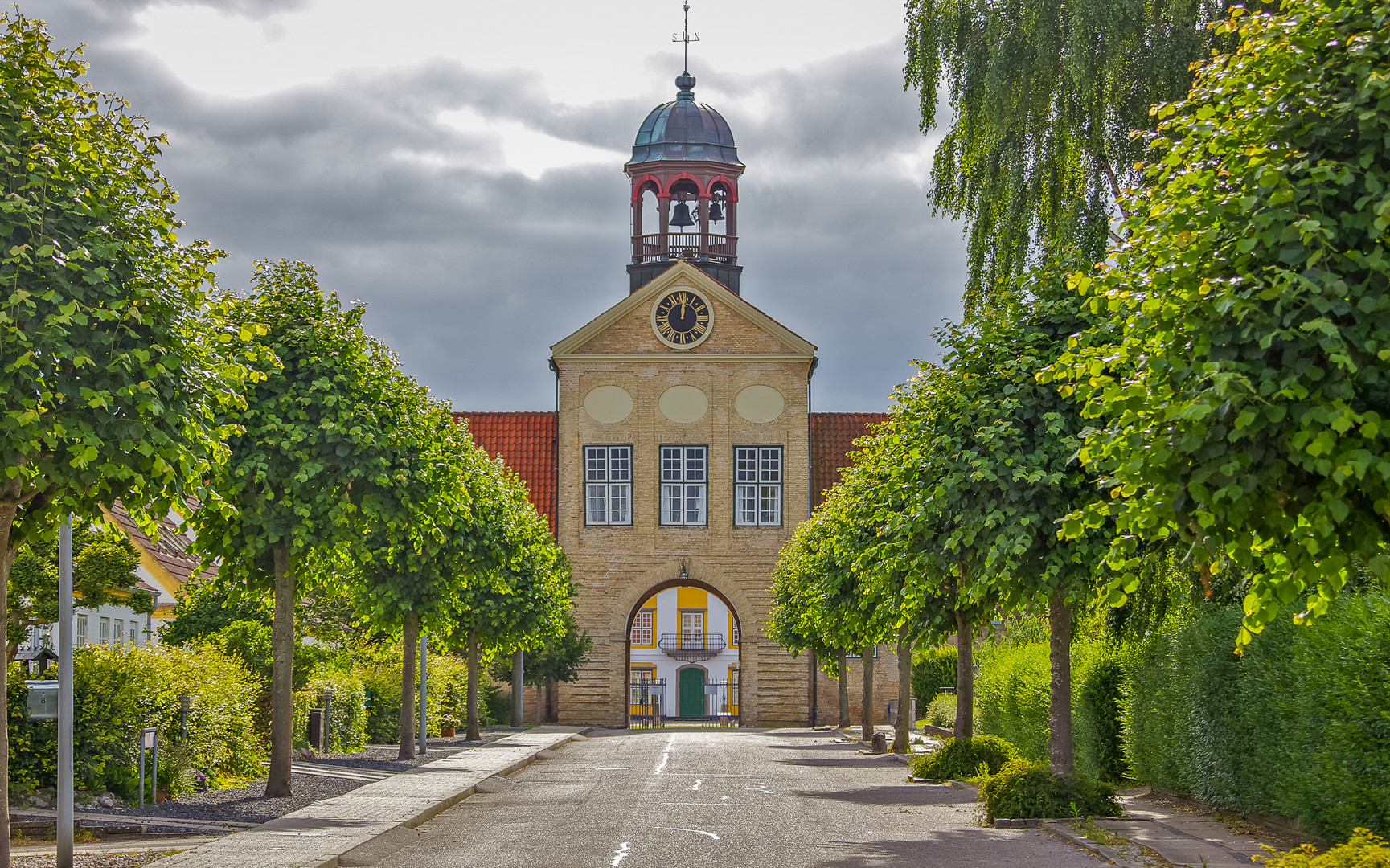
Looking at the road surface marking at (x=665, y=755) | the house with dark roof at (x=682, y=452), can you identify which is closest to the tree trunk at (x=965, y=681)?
the road surface marking at (x=665, y=755)

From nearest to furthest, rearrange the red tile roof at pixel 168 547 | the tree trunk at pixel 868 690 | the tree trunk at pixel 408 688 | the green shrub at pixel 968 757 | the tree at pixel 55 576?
the tree at pixel 55 576 < the green shrub at pixel 968 757 < the tree trunk at pixel 408 688 < the red tile roof at pixel 168 547 < the tree trunk at pixel 868 690

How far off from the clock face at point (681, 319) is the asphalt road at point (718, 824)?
1175 inches

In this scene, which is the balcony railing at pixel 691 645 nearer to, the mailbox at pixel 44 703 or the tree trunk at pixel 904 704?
the tree trunk at pixel 904 704

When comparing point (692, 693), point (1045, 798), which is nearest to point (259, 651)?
point (1045, 798)

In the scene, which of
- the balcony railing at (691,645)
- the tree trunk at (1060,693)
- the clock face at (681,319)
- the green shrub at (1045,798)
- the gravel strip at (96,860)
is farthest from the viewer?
the balcony railing at (691,645)

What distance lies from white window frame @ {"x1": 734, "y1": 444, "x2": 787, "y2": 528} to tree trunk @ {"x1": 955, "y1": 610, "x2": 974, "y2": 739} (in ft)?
102

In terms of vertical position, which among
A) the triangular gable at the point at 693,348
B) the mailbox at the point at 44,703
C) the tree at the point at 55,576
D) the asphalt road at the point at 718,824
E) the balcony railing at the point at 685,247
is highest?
the balcony railing at the point at 685,247

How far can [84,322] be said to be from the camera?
31.3 ft

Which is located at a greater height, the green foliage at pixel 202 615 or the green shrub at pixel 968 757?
the green foliage at pixel 202 615

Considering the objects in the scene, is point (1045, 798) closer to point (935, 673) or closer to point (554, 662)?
point (935, 673)

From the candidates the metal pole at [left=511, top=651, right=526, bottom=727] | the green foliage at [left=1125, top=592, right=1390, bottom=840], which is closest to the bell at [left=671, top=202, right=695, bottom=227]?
the metal pole at [left=511, top=651, right=526, bottom=727]

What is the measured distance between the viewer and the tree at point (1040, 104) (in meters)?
17.4

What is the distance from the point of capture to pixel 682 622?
86500 mm

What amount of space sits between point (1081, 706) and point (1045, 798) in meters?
6.55
